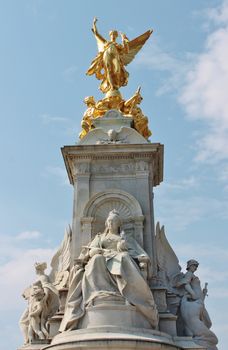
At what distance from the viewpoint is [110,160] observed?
16.2 metres

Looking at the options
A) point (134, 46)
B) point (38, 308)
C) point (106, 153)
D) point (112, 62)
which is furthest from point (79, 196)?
point (134, 46)

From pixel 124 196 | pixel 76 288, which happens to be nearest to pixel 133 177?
pixel 124 196

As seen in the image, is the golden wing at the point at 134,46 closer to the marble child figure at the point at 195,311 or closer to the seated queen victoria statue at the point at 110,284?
the marble child figure at the point at 195,311

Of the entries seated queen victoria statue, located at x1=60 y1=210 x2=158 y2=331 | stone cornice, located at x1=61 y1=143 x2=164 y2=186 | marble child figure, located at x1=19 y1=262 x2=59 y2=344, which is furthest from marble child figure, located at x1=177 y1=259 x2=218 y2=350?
marble child figure, located at x1=19 y1=262 x2=59 y2=344

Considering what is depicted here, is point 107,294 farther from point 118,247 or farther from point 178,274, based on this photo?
point 178,274

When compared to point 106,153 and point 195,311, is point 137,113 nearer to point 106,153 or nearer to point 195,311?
point 106,153

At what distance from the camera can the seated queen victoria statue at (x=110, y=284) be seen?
→ 1282cm

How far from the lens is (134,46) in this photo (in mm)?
19453

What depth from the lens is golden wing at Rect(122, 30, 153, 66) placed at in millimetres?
19062

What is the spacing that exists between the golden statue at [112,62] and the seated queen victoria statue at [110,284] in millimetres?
6552

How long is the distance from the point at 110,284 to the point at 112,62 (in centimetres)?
848

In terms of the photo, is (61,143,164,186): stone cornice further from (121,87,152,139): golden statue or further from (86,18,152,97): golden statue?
(86,18,152,97): golden statue

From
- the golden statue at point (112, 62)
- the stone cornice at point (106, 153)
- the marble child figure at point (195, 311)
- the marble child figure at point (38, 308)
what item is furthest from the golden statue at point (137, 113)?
the marble child figure at point (38, 308)

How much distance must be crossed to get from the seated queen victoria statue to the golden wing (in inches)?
306
